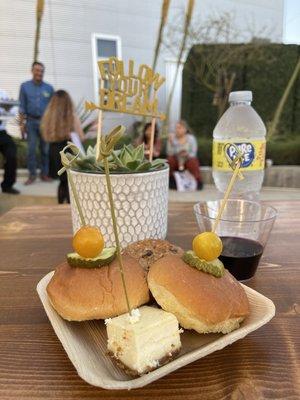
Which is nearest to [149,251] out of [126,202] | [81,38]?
[126,202]

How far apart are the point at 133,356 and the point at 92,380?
0.06 m

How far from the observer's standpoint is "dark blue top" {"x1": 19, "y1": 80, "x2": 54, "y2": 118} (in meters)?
4.67

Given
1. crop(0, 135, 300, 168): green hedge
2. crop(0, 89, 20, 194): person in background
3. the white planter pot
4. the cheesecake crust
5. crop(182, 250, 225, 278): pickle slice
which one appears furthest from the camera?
crop(0, 135, 300, 168): green hedge

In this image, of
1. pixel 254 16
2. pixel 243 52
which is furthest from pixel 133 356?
pixel 254 16

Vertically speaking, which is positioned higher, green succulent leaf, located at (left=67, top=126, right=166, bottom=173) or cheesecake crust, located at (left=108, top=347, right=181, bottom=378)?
green succulent leaf, located at (left=67, top=126, right=166, bottom=173)

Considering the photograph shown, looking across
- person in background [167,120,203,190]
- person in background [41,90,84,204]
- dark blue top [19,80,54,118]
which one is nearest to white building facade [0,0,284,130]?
dark blue top [19,80,54,118]

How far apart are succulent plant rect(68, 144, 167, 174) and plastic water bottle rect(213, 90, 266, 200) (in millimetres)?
234

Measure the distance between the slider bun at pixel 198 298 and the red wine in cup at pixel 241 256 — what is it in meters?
0.20

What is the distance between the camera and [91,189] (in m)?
0.84

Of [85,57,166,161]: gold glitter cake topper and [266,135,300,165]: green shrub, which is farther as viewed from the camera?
[266,135,300,165]: green shrub

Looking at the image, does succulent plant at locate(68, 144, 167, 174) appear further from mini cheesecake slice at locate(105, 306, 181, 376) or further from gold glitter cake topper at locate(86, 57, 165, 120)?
mini cheesecake slice at locate(105, 306, 181, 376)

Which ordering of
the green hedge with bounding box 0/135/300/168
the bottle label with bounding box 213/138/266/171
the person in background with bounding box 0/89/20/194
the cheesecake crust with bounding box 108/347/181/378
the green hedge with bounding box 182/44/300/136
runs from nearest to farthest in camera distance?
the cheesecake crust with bounding box 108/347/181/378 < the bottle label with bounding box 213/138/266/171 < the person in background with bounding box 0/89/20/194 < the green hedge with bounding box 0/135/300/168 < the green hedge with bounding box 182/44/300/136

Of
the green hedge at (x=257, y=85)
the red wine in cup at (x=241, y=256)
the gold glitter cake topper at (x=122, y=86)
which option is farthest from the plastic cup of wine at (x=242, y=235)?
the green hedge at (x=257, y=85)

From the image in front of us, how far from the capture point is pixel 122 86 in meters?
0.93
